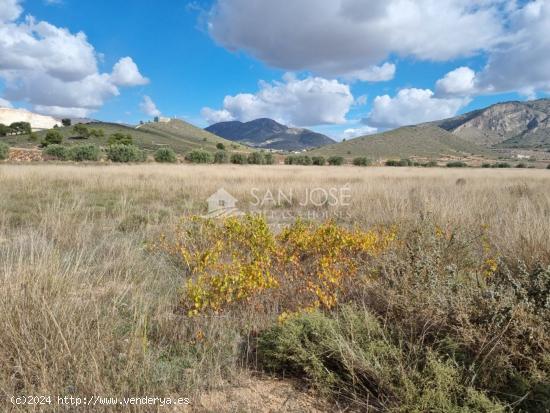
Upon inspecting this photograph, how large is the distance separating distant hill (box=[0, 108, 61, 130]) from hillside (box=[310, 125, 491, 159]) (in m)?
111

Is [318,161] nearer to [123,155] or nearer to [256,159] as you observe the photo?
[256,159]

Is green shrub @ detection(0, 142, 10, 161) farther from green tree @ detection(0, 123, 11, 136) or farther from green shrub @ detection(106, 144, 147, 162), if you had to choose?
green tree @ detection(0, 123, 11, 136)

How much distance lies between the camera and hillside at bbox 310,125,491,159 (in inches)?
3142

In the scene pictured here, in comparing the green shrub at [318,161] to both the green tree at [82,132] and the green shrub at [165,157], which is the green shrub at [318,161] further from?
the green tree at [82,132]

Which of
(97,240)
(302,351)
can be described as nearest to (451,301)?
(302,351)

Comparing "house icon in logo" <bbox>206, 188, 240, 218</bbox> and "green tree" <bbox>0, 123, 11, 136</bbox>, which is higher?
"green tree" <bbox>0, 123, 11, 136</bbox>

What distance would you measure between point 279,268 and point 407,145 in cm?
9066

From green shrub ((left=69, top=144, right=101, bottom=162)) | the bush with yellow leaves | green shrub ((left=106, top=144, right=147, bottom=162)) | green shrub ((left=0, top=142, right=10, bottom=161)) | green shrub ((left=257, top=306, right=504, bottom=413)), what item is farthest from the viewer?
green shrub ((left=106, top=144, right=147, bottom=162))

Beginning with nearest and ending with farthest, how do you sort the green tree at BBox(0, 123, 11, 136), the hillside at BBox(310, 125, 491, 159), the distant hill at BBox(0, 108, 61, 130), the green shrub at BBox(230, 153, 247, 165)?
the green shrub at BBox(230, 153, 247, 165)
the green tree at BBox(0, 123, 11, 136)
the hillside at BBox(310, 125, 491, 159)
the distant hill at BBox(0, 108, 61, 130)

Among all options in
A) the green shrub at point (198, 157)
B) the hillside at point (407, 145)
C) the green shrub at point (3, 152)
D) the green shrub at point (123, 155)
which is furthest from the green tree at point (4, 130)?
the hillside at point (407, 145)

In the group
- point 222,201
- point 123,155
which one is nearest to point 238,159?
point 123,155

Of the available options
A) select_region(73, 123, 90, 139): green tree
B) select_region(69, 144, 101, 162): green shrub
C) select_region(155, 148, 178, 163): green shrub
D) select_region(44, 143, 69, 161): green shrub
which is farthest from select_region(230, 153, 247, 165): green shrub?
select_region(73, 123, 90, 139): green tree

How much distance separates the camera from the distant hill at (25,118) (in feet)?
411

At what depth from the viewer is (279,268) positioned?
11.3 ft
